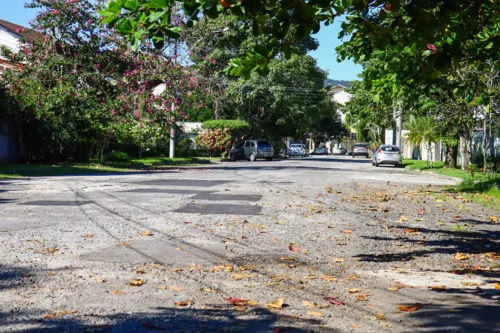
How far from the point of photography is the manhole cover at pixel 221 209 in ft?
37.1

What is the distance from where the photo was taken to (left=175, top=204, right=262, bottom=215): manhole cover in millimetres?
A: 11312

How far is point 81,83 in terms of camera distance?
99.8ft

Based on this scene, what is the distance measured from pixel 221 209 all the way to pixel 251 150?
3439cm

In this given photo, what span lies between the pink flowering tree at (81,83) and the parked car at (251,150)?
564 inches

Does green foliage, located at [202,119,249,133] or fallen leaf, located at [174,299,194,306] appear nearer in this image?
fallen leaf, located at [174,299,194,306]

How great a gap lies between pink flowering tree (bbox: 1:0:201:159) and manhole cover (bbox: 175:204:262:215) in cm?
1737

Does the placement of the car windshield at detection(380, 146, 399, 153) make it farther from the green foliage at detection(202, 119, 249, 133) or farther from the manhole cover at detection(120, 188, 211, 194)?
the manhole cover at detection(120, 188, 211, 194)

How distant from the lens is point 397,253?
782 centimetres

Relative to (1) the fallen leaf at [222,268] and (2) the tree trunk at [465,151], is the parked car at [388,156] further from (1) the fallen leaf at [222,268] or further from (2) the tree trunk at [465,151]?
(1) the fallen leaf at [222,268]

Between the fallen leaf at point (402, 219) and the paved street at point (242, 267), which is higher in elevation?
the paved street at point (242, 267)

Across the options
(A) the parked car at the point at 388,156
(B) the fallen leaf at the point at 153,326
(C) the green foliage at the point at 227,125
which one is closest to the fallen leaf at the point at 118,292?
(B) the fallen leaf at the point at 153,326

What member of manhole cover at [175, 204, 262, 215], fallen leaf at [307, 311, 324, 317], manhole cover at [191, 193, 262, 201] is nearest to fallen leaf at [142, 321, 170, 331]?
fallen leaf at [307, 311, 324, 317]

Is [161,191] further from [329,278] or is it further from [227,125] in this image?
[227,125]

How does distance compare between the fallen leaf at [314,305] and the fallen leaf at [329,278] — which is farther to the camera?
the fallen leaf at [329,278]
